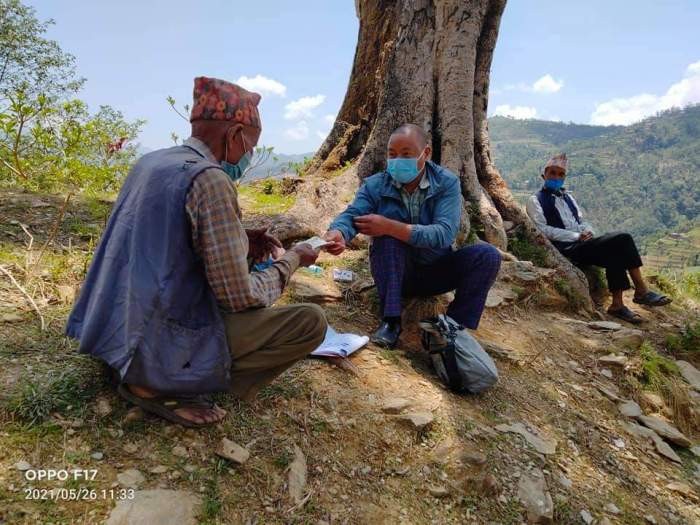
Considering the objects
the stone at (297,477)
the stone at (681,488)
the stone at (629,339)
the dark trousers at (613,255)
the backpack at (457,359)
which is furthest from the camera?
the dark trousers at (613,255)

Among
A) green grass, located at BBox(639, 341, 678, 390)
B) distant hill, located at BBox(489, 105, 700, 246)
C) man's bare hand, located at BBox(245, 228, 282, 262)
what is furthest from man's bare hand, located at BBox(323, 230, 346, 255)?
distant hill, located at BBox(489, 105, 700, 246)

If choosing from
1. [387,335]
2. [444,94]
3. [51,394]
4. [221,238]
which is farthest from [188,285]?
[444,94]

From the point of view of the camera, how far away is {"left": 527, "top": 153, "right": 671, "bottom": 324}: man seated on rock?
5.39m

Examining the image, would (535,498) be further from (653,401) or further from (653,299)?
(653,299)

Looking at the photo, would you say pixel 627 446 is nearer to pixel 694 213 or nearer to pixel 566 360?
pixel 566 360

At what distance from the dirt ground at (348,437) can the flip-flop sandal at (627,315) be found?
1.52m

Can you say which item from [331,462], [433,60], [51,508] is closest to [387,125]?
[433,60]

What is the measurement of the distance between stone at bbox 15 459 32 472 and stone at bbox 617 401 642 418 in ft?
12.5

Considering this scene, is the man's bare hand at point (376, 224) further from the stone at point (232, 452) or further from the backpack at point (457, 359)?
the stone at point (232, 452)

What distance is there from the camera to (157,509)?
1.69 m

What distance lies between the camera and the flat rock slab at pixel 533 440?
2730mm

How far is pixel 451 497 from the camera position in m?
2.24

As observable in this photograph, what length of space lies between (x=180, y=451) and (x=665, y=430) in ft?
11.3

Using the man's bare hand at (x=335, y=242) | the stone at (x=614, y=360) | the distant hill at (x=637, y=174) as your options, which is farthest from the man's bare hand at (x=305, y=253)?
the distant hill at (x=637, y=174)
